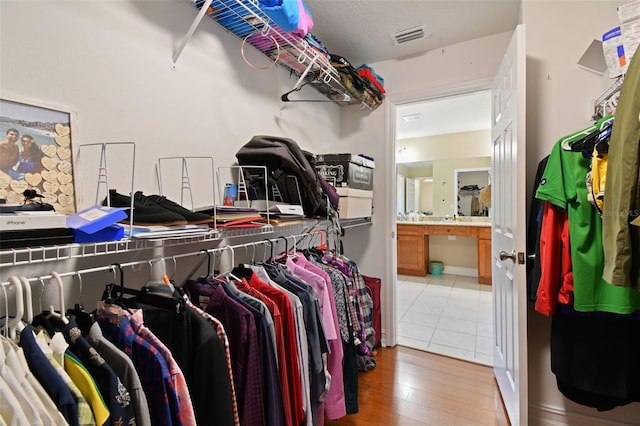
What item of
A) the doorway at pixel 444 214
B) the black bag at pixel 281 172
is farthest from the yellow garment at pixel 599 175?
the doorway at pixel 444 214

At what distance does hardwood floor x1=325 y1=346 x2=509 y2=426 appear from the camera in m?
1.73

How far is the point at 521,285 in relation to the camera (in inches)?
57.5

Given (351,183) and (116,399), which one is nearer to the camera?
(116,399)

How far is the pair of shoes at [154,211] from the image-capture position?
36.5 inches

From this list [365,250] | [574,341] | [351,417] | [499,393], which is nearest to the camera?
[574,341]

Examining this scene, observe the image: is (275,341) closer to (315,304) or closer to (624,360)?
(315,304)

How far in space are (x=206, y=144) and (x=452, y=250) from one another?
4795mm

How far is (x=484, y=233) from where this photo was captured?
4.61 metres

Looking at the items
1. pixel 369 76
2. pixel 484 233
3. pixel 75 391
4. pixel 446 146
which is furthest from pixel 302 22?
pixel 446 146

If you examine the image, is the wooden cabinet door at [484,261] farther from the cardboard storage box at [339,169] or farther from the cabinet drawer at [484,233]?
the cardboard storage box at [339,169]

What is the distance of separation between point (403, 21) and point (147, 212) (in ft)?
6.57

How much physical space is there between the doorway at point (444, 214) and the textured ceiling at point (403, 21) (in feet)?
1.55

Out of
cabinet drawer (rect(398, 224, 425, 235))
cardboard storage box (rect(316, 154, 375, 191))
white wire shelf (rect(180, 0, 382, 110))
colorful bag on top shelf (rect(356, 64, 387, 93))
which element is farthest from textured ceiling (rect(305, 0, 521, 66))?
cabinet drawer (rect(398, 224, 425, 235))

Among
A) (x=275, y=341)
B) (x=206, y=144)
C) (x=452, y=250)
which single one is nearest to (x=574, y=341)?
(x=275, y=341)
